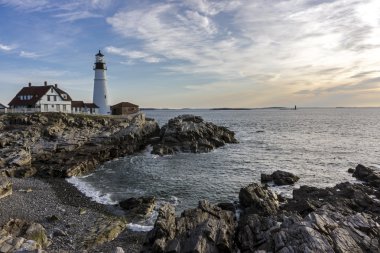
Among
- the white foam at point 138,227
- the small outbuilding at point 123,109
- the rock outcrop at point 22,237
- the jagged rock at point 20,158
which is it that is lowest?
the white foam at point 138,227

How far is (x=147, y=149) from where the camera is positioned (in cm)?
6669

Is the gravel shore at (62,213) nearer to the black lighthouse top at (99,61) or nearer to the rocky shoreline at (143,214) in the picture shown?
the rocky shoreline at (143,214)

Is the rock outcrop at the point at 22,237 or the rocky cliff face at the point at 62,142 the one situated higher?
the rocky cliff face at the point at 62,142

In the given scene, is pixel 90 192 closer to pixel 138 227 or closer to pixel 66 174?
pixel 66 174

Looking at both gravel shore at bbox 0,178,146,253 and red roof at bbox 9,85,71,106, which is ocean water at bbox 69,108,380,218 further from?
red roof at bbox 9,85,71,106

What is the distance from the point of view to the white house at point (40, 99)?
74537 mm

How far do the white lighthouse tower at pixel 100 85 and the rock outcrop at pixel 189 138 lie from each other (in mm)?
21664

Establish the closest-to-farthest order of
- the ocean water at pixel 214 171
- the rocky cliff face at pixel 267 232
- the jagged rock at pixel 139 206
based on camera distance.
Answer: the rocky cliff face at pixel 267 232, the jagged rock at pixel 139 206, the ocean water at pixel 214 171

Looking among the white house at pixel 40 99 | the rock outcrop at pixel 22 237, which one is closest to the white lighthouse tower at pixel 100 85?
the white house at pixel 40 99

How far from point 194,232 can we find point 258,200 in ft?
38.9

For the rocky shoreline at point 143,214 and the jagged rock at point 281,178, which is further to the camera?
the jagged rock at point 281,178

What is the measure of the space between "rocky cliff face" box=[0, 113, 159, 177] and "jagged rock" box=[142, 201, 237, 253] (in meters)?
25.2

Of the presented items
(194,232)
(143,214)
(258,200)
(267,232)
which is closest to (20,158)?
Result: (143,214)

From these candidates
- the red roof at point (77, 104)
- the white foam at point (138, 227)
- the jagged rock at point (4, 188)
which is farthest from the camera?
the red roof at point (77, 104)
